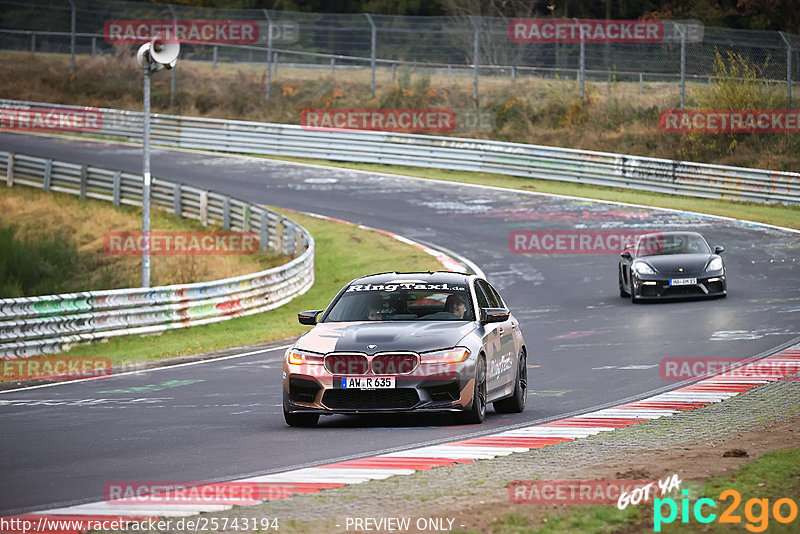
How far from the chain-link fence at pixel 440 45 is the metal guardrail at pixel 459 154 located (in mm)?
3182

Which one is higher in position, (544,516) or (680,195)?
(544,516)

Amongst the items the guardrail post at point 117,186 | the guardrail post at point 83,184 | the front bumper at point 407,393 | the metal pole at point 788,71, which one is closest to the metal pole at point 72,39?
the guardrail post at point 83,184

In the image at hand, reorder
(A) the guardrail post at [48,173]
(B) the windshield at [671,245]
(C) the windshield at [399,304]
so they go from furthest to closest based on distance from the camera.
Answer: (A) the guardrail post at [48,173], (B) the windshield at [671,245], (C) the windshield at [399,304]

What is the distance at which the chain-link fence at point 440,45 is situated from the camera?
3934 centimetres

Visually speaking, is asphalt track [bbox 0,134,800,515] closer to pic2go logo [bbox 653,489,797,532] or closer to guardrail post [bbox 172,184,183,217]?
guardrail post [bbox 172,184,183,217]

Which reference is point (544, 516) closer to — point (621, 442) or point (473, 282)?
point (621, 442)

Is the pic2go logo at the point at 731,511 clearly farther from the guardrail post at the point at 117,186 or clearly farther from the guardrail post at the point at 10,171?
the guardrail post at the point at 10,171

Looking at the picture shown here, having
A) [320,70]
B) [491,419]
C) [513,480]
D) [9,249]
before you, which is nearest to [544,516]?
[513,480]

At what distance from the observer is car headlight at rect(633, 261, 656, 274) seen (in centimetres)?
2239

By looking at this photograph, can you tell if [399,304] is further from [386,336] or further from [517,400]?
[517,400]

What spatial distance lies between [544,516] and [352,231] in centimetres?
2712

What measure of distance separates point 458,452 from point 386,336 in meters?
1.98

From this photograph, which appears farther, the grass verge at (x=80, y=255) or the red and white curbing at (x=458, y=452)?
the grass verge at (x=80, y=255)

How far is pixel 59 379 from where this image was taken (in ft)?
53.3
